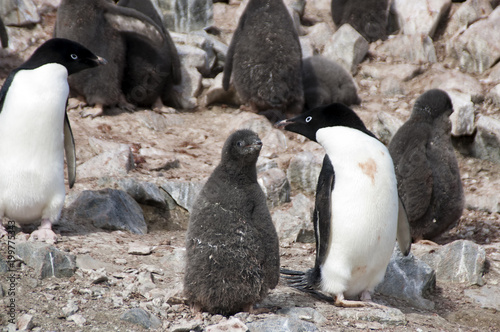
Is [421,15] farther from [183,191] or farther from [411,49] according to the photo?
[183,191]

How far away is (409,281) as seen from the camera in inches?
167

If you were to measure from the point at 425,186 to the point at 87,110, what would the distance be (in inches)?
159

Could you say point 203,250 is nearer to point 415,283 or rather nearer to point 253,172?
point 253,172

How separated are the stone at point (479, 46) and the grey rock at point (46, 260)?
6.97 metres

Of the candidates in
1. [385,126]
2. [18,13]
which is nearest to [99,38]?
[18,13]

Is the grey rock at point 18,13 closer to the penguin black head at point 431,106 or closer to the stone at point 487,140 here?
the penguin black head at point 431,106

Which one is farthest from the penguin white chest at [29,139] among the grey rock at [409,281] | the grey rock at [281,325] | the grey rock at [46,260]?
the grey rock at [409,281]

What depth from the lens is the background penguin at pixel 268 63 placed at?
24.4 feet

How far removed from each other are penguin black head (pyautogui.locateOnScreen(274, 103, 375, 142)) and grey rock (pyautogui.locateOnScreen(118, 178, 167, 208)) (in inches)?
69.8

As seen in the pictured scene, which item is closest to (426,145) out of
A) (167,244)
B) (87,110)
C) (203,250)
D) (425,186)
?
(425,186)

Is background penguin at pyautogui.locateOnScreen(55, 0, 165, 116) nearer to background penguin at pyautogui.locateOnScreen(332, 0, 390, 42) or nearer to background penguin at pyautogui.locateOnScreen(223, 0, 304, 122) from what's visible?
background penguin at pyautogui.locateOnScreen(223, 0, 304, 122)

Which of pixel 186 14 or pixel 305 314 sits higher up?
pixel 186 14

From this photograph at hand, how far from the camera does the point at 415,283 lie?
166 inches

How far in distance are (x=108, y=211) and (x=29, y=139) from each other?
942 millimetres
